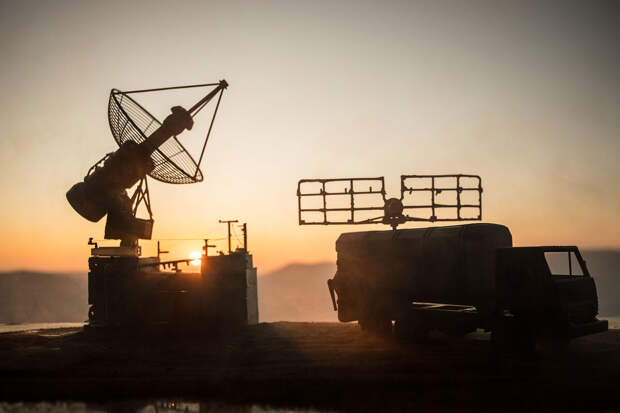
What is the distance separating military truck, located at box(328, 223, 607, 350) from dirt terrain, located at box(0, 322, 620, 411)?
2.20ft

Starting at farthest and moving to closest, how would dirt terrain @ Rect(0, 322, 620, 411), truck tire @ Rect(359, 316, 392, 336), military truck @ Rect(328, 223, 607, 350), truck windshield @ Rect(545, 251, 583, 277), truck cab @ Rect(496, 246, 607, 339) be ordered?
1. truck tire @ Rect(359, 316, 392, 336)
2. truck windshield @ Rect(545, 251, 583, 277)
3. military truck @ Rect(328, 223, 607, 350)
4. truck cab @ Rect(496, 246, 607, 339)
5. dirt terrain @ Rect(0, 322, 620, 411)

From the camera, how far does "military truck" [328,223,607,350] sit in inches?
431

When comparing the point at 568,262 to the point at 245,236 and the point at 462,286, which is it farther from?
the point at 245,236

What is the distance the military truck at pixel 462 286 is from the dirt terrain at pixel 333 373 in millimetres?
671

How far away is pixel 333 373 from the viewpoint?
398 inches

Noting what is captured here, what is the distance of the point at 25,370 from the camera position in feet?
37.8

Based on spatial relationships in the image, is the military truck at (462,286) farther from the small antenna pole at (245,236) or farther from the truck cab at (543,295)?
the small antenna pole at (245,236)

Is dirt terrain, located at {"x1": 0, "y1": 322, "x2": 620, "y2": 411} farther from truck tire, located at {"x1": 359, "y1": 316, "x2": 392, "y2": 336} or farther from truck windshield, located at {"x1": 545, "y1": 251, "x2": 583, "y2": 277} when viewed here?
truck windshield, located at {"x1": 545, "y1": 251, "x2": 583, "y2": 277}

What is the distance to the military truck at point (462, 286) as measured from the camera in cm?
1095

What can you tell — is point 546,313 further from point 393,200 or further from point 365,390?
point 393,200

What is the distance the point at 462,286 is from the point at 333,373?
4.67 m

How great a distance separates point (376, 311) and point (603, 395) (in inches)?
291

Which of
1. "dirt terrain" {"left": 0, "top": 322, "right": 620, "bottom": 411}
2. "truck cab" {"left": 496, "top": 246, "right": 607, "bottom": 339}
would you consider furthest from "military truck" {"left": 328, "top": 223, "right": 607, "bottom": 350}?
"dirt terrain" {"left": 0, "top": 322, "right": 620, "bottom": 411}

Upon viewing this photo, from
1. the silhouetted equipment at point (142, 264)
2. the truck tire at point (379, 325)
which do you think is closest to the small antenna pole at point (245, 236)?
the silhouetted equipment at point (142, 264)
